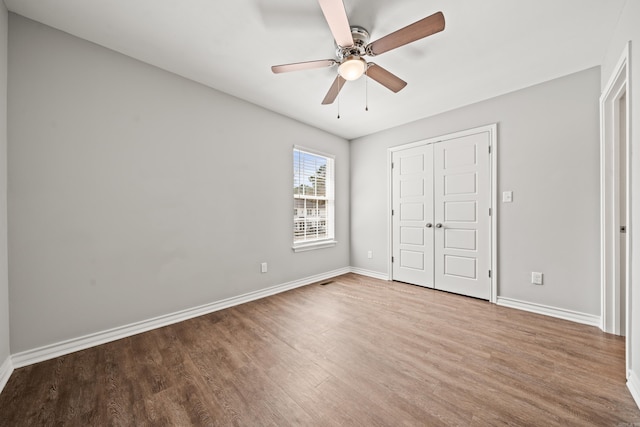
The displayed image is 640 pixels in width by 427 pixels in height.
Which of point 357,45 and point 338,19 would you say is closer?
point 338,19

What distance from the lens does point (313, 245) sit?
4.00m

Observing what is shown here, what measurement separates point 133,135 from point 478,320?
3992mm

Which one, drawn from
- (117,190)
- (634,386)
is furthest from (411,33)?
(117,190)

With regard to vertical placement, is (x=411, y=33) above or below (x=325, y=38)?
below

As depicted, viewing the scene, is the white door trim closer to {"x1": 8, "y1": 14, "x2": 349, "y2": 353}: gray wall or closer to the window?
the window

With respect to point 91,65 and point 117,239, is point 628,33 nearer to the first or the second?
point 91,65

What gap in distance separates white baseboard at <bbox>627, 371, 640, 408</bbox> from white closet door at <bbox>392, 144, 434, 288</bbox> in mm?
2147

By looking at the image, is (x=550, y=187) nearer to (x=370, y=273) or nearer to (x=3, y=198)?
(x=370, y=273)

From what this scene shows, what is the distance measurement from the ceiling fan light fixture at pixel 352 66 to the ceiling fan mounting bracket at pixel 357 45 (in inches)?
2.2

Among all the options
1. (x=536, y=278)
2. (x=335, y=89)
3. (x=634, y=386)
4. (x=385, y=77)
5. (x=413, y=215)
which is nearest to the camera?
(x=634, y=386)

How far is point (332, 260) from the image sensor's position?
441cm

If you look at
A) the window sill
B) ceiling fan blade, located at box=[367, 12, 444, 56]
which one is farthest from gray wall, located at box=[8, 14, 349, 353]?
ceiling fan blade, located at box=[367, 12, 444, 56]

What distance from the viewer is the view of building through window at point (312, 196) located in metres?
3.89

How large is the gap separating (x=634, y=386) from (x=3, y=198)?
437 cm
